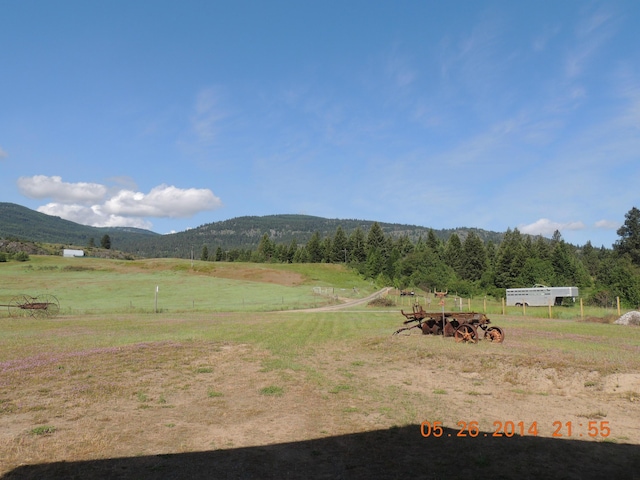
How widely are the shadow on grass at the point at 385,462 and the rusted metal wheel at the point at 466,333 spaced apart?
13.6 m

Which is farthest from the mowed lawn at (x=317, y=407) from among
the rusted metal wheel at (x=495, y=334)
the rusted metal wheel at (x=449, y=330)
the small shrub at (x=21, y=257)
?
the small shrub at (x=21, y=257)

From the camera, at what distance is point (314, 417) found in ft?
32.1

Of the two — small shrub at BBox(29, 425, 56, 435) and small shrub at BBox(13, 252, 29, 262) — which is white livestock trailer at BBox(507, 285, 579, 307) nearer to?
small shrub at BBox(29, 425, 56, 435)

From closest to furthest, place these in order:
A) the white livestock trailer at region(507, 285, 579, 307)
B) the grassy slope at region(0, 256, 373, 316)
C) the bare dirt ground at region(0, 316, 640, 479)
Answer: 1. the bare dirt ground at region(0, 316, 640, 479)
2. the grassy slope at region(0, 256, 373, 316)
3. the white livestock trailer at region(507, 285, 579, 307)

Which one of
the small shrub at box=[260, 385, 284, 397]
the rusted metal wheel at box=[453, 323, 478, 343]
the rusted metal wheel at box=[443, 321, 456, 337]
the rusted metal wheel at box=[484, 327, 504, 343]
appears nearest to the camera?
the small shrub at box=[260, 385, 284, 397]

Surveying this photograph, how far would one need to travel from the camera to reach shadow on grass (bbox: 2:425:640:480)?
6578mm

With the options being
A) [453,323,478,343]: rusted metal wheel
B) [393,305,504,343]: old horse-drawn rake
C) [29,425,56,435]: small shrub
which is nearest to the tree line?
[393,305,504,343]: old horse-drawn rake

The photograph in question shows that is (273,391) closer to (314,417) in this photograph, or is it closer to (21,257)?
(314,417)

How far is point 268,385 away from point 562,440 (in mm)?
8241

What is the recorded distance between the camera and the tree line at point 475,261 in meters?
99.6

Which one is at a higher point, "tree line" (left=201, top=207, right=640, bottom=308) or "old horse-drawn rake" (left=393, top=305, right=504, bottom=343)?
"tree line" (left=201, top=207, right=640, bottom=308)

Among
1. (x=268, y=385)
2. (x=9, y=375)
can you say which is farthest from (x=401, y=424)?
(x=9, y=375)
